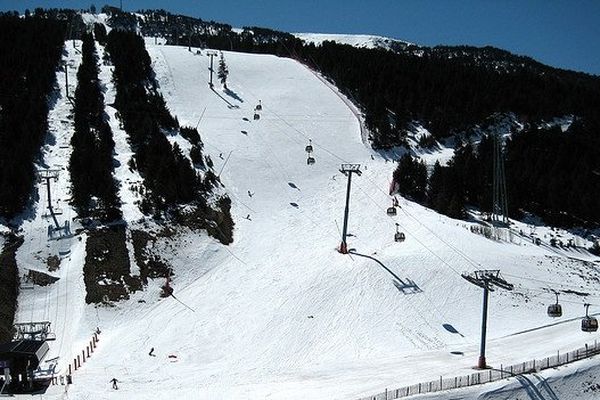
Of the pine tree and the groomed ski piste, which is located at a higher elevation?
the pine tree

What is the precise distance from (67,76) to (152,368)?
5332 centimetres

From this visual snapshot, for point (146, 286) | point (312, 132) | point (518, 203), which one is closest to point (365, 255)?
point (146, 286)

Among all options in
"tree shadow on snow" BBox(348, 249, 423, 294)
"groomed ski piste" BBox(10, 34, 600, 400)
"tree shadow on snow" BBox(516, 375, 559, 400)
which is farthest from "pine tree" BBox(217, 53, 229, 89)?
"tree shadow on snow" BBox(516, 375, 559, 400)

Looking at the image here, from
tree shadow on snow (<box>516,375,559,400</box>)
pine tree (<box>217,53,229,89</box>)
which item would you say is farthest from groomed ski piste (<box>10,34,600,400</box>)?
pine tree (<box>217,53,229,89</box>)

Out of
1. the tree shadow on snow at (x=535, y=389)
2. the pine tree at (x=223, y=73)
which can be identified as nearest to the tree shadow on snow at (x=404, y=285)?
the tree shadow on snow at (x=535, y=389)

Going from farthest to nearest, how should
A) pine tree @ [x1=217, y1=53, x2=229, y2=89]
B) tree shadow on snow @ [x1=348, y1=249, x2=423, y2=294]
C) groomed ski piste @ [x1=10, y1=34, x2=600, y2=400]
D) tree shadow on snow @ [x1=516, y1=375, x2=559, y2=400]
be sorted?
pine tree @ [x1=217, y1=53, x2=229, y2=89] → tree shadow on snow @ [x1=348, y1=249, x2=423, y2=294] → groomed ski piste @ [x1=10, y1=34, x2=600, y2=400] → tree shadow on snow @ [x1=516, y1=375, x2=559, y2=400]

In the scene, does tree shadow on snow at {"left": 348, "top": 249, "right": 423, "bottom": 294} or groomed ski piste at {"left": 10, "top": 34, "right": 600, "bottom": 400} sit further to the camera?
tree shadow on snow at {"left": 348, "top": 249, "right": 423, "bottom": 294}

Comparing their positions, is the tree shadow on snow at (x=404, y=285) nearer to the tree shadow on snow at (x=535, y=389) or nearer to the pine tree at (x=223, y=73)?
the tree shadow on snow at (x=535, y=389)

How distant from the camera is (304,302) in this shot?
125ft

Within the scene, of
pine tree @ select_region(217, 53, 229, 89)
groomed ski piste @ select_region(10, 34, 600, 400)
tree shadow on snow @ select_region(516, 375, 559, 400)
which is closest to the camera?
tree shadow on snow @ select_region(516, 375, 559, 400)

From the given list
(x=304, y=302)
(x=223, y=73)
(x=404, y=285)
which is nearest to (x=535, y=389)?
(x=404, y=285)

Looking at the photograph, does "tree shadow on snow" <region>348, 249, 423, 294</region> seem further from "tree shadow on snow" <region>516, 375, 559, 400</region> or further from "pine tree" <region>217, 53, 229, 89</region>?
"pine tree" <region>217, 53, 229, 89</region>

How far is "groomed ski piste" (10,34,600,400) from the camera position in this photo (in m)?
29.8

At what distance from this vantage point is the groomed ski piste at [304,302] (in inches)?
1174
